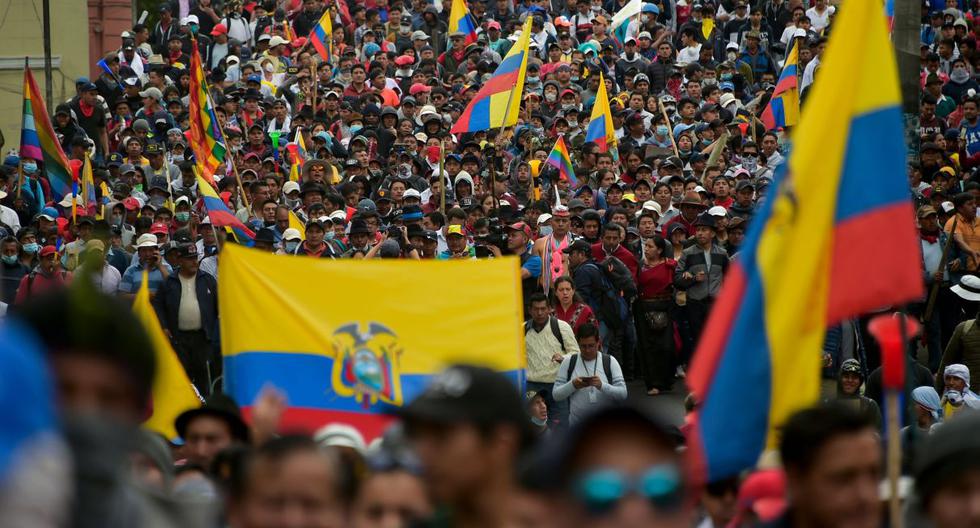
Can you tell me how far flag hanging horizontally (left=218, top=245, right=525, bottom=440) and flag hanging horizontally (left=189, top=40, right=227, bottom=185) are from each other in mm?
10642

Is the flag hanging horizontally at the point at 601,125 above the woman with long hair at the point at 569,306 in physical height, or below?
above

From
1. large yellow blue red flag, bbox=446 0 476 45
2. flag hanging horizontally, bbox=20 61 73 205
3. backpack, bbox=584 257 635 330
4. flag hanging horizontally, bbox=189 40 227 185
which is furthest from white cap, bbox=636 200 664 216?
large yellow blue red flag, bbox=446 0 476 45

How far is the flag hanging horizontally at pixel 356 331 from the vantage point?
27.7ft

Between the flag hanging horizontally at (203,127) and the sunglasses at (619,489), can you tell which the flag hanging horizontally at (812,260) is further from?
the flag hanging horizontally at (203,127)

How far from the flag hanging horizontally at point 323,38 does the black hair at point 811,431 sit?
22318 millimetres

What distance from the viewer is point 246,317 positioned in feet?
29.2

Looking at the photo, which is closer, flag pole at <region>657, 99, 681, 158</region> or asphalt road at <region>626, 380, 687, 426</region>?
asphalt road at <region>626, 380, 687, 426</region>

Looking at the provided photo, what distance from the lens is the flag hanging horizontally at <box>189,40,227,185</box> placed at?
1956 cm

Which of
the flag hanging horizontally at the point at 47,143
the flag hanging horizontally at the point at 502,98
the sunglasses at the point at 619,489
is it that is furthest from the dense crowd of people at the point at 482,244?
the flag hanging horizontally at the point at 502,98

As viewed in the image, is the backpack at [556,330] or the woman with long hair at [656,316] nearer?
the backpack at [556,330]

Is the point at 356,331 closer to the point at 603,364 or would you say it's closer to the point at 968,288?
the point at 603,364

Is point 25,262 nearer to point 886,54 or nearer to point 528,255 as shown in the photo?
point 528,255

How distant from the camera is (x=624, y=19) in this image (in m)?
27.8

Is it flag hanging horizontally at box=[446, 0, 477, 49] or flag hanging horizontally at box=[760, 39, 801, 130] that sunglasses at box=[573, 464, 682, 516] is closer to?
flag hanging horizontally at box=[760, 39, 801, 130]
